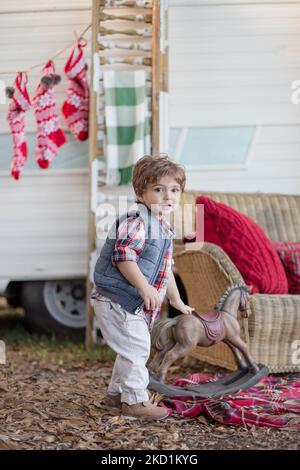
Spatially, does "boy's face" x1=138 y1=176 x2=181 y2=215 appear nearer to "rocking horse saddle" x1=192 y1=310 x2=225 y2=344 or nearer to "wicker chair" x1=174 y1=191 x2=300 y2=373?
"rocking horse saddle" x1=192 y1=310 x2=225 y2=344

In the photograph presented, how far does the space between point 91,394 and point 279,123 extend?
107 inches

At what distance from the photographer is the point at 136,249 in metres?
3.13

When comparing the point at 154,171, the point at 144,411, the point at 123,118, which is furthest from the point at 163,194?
the point at 123,118

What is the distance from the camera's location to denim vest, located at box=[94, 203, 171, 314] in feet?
10.3

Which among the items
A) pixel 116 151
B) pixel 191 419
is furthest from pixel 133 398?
pixel 116 151

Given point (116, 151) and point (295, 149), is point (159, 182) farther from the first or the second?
point (295, 149)

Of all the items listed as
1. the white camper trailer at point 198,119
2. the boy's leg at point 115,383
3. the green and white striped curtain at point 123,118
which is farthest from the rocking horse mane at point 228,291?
the white camper trailer at point 198,119

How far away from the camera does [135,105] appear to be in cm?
523

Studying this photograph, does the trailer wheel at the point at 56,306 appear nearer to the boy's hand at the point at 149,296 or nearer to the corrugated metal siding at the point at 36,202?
the corrugated metal siding at the point at 36,202

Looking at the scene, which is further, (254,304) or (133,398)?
(254,304)

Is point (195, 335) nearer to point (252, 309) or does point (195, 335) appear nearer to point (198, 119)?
point (252, 309)

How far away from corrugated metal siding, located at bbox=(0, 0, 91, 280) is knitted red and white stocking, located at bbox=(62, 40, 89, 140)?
142 millimetres

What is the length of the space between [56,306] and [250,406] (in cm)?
252
